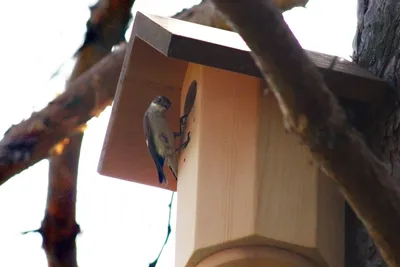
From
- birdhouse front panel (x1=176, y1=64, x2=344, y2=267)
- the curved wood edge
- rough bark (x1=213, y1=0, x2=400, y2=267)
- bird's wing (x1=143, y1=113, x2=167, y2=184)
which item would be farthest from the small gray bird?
rough bark (x1=213, y1=0, x2=400, y2=267)

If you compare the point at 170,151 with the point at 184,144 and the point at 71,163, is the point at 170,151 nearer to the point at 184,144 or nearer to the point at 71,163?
the point at 184,144

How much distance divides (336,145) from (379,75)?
627mm

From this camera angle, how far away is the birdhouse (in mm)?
1649

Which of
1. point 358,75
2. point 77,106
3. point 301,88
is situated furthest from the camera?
point 77,106

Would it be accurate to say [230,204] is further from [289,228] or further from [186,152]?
[186,152]

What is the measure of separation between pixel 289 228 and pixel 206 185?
0.17 meters

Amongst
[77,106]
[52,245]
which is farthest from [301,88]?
[77,106]

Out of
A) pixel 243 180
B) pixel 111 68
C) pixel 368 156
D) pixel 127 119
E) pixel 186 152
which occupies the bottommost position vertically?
pixel 368 156

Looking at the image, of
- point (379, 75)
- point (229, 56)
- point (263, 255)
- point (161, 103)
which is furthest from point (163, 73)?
point (263, 255)

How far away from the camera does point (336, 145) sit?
4.20ft

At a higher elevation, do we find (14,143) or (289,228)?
(14,143)

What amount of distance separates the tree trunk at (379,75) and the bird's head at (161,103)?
0.40 meters

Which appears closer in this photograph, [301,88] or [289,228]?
[301,88]

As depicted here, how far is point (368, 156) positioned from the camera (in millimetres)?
1294
